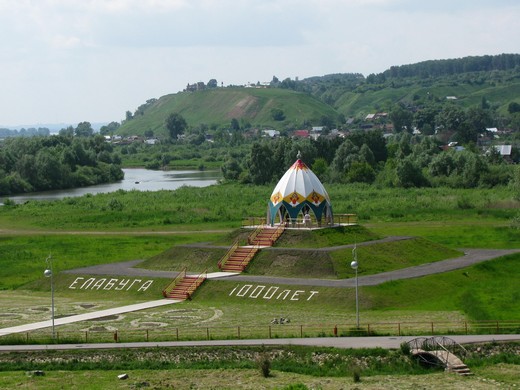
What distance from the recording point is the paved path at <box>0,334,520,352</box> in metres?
56.9

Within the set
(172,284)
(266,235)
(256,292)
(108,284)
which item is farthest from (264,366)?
(266,235)

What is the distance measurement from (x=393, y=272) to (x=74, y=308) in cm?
2236

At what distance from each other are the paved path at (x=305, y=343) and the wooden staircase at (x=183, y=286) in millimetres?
15985

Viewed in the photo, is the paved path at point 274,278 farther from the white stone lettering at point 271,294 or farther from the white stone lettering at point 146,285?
the white stone lettering at point 146,285

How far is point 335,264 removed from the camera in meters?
77.2

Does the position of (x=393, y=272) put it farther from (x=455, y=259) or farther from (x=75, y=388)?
(x=75, y=388)

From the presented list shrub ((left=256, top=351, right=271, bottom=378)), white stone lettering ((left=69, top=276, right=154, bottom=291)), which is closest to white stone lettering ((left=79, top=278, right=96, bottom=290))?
white stone lettering ((left=69, top=276, right=154, bottom=291))

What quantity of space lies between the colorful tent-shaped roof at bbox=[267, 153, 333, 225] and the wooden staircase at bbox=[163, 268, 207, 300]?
10.3 meters

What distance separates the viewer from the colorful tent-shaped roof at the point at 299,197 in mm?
85750

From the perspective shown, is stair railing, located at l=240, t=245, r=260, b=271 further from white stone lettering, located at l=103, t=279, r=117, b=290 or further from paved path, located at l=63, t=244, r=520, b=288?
white stone lettering, located at l=103, t=279, r=117, b=290

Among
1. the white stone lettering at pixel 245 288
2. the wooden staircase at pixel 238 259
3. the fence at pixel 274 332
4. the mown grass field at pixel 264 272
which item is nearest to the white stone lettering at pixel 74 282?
the mown grass field at pixel 264 272

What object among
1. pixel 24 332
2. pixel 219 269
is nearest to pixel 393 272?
pixel 219 269

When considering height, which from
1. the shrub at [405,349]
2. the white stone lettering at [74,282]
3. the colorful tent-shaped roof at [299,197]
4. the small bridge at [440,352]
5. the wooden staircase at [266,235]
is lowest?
the white stone lettering at [74,282]

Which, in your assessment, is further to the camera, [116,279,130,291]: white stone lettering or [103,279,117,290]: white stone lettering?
[103,279,117,290]: white stone lettering
